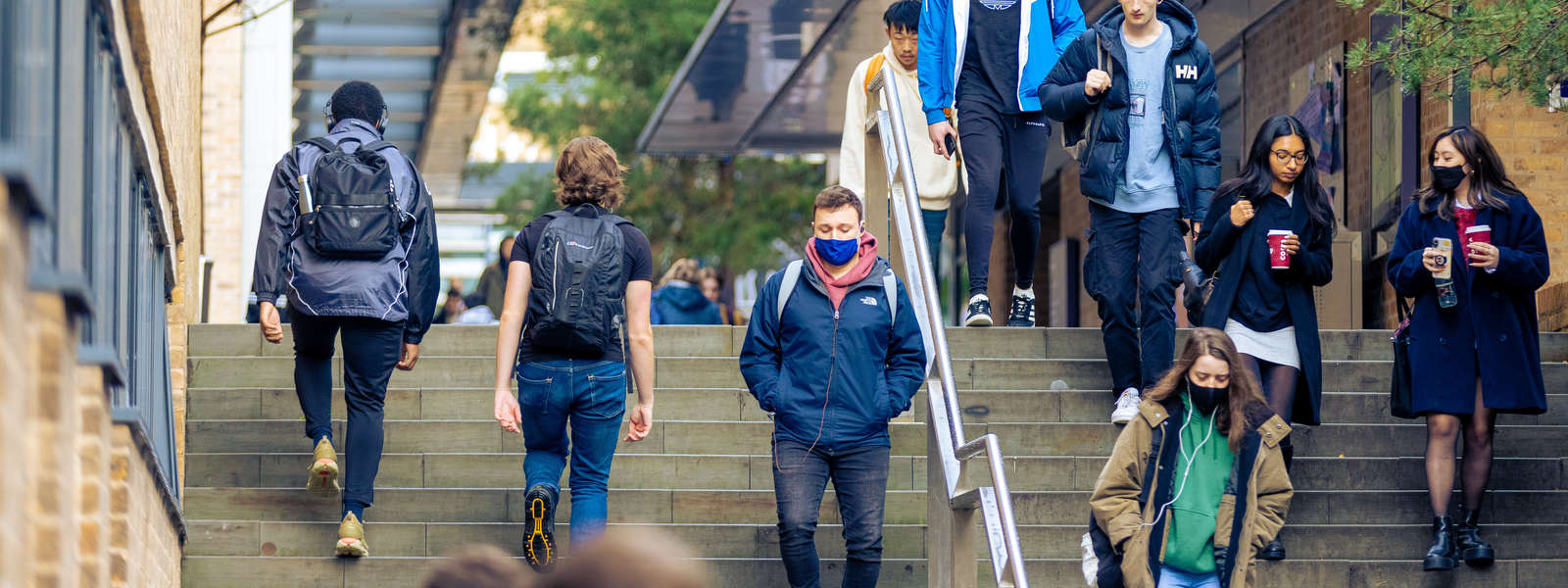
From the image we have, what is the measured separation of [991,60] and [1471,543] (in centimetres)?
307

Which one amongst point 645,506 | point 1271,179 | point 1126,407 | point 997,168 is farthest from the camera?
point 997,168

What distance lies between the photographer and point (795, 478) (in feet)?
23.2

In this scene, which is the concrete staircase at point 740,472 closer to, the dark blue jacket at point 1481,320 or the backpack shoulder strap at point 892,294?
the dark blue jacket at point 1481,320

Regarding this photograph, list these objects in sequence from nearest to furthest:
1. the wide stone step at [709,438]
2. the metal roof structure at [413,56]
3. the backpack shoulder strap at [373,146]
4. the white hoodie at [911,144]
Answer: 1. the backpack shoulder strap at [373,146]
2. the wide stone step at [709,438]
3. the white hoodie at [911,144]
4. the metal roof structure at [413,56]

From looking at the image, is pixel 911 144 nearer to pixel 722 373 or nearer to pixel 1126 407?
pixel 722 373

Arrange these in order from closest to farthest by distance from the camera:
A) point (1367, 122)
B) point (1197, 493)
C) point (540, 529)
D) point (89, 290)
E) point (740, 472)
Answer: point (89, 290) < point (1197, 493) < point (540, 529) < point (740, 472) < point (1367, 122)

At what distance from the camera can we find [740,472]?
8.86m

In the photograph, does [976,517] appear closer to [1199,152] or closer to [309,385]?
[1199,152]

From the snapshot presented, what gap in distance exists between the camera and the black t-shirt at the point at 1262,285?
27.2 ft

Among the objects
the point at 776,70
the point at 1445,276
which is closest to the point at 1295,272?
the point at 1445,276

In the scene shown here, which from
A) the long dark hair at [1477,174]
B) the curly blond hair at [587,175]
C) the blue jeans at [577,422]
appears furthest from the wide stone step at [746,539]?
the curly blond hair at [587,175]

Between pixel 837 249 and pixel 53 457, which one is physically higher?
pixel 837 249

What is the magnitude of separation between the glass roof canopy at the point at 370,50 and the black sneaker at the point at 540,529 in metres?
22.0

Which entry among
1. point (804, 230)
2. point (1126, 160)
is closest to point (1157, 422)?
point (1126, 160)
